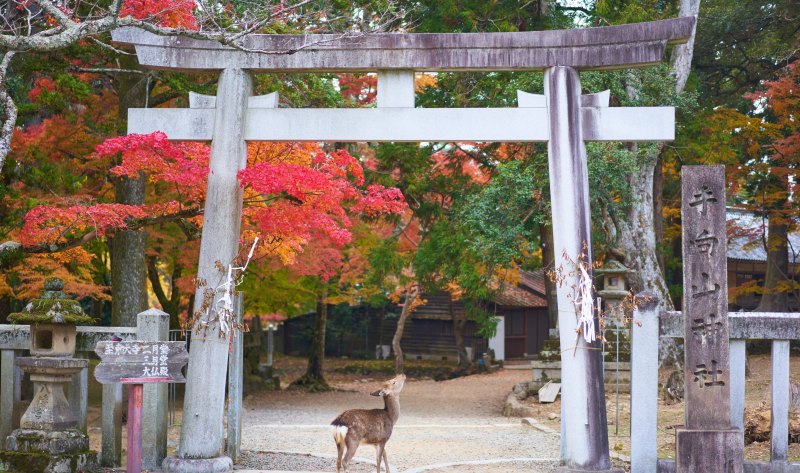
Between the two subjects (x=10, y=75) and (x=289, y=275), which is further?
(x=289, y=275)

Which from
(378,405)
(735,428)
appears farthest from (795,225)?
(735,428)

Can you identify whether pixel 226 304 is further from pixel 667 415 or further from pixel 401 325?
pixel 401 325

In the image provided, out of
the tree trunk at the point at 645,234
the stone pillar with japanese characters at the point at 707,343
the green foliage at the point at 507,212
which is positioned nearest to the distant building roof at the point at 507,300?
the tree trunk at the point at 645,234

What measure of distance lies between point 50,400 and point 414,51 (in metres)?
5.51

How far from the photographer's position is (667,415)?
1417cm

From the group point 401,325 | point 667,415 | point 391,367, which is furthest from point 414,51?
point 391,367

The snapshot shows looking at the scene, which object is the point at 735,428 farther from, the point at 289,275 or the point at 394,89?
the point at 289,275

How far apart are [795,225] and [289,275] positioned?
12.9 meters

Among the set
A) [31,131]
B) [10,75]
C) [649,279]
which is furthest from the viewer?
[649,279]

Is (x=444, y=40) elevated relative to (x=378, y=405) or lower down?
elevated

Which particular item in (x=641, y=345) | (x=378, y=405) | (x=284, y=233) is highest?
(x=284, y=233)

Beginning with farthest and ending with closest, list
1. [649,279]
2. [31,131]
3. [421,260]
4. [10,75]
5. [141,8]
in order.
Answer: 1. [421,260]
2. [649,279]
3. [31,131]
4. [10,75]
5. [141,8]

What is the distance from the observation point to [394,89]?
9.27m

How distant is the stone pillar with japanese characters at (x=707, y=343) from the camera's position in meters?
8.09
